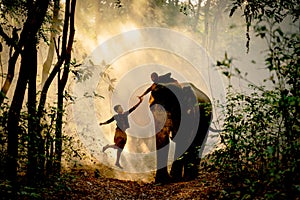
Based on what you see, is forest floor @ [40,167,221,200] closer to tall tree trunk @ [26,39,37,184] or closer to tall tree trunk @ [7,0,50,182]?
tall tree trunk @ [26,39,37,184]

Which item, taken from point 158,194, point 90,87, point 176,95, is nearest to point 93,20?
point 90,87

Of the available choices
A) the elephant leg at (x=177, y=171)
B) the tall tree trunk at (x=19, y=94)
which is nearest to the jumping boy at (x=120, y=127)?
the elephant leg at (x=177, y=171)

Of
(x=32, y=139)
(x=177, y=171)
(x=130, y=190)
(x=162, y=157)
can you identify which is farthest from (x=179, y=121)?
(x=32, y=139)

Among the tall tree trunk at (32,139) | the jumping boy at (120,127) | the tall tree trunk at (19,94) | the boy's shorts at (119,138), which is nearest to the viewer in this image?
the tall tree trunk at (19,94)

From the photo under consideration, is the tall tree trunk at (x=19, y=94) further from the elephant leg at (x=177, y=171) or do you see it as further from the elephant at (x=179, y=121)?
the elephant leg at (x=177, y=171)

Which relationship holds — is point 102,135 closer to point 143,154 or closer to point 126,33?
point 143,154

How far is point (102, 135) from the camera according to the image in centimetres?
2584

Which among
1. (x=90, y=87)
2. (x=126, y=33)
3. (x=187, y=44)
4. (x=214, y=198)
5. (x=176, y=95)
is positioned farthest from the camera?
(x=187, y=44)

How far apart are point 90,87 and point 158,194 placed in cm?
2056

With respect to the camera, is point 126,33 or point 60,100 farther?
point 126,33

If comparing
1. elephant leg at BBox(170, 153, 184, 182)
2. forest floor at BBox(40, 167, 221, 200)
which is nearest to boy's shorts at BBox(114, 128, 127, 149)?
forest floor at BBox(40, 167, 221, 200)

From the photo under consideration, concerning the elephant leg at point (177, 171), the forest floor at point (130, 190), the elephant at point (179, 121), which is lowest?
the forest floor at point (130, 190)

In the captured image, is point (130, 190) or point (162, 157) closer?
point (130, 190)

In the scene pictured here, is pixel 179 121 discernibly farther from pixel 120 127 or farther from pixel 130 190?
pixel 120 127
